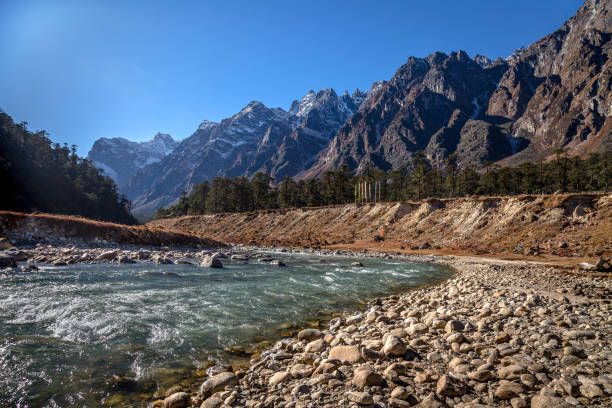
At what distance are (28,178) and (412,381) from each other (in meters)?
121

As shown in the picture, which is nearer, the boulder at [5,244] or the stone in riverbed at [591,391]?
the stone in riverbed at [591,391]

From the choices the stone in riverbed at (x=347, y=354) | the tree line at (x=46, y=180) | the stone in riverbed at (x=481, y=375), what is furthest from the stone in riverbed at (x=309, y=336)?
the tree line at (x=46, y=180)

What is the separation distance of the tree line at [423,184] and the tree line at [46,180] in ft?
148

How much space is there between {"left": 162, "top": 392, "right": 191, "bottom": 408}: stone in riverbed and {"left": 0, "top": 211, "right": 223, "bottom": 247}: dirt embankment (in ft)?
113

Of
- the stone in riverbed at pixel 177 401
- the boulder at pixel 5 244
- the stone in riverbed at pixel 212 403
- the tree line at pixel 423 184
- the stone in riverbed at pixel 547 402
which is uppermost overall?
the tree line at pixel 423 184

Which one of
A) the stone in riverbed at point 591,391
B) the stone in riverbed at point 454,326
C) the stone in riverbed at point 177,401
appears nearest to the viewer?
the stone in riverbed at point 591,391

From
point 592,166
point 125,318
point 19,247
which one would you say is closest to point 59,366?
point 125,318

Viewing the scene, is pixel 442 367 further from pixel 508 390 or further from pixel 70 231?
pixel 70 231

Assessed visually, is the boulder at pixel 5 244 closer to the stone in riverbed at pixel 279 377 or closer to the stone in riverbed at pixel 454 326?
the stone in riverbed at pixel 279 377

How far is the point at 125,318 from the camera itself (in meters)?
10.1

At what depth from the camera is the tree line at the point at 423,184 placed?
3851 inches

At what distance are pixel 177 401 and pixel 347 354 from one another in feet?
11.4

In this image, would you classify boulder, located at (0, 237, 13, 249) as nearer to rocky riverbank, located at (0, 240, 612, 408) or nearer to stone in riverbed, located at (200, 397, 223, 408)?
rocky riverbank, located at (0, 240, 612, 408)

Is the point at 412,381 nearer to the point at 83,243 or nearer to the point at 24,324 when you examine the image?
the point at 24,324
